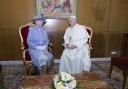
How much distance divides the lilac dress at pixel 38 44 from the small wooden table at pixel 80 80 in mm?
869

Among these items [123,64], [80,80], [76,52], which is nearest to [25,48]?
[76,52]

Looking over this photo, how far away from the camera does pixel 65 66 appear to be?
392 centimetres

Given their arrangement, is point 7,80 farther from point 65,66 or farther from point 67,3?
point 67,3

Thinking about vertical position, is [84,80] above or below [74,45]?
below

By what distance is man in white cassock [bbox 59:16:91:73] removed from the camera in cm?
380

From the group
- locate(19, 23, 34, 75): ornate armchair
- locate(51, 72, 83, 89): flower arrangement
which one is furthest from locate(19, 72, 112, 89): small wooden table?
locate(19, 23, 34, 75): ornate armchair

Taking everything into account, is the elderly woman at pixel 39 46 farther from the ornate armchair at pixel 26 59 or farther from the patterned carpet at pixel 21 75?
the patterned carpet at pixel 21 75

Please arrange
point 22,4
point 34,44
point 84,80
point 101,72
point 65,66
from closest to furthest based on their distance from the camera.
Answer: point 84,80
point 34,44
point 65,66
point 101,72
point 22,4

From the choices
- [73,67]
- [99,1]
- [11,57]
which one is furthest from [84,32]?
[11,57]

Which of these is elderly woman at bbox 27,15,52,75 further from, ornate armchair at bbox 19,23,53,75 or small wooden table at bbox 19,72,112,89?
small wooden table at bbox 19,72,112,89

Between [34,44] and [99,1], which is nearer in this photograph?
[34,44]

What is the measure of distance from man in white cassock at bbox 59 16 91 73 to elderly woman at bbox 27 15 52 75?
0.40 m

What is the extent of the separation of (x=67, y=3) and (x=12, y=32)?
1.53 m

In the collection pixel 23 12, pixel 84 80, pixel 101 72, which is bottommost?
pixel 101 72
